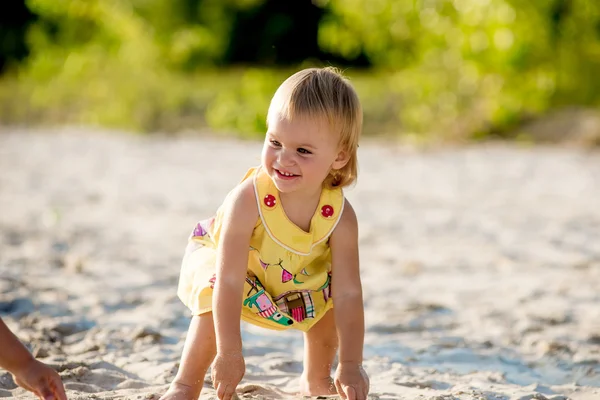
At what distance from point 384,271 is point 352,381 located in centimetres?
221

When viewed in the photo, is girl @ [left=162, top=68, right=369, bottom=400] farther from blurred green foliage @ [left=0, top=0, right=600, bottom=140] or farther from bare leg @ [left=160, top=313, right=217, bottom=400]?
blurred green foliage @ [left=0, top=0, right=600, bottom=140]

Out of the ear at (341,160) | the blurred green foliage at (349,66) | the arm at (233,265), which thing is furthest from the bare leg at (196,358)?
the blurred green foliage at (349,66)

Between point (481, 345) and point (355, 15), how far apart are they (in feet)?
22.5

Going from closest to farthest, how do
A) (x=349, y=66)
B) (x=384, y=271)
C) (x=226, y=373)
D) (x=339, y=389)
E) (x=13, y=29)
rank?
(x=226, y=373) < (x=339, y=389) < (x=384, y=271) < (x=349, y=66) < (x=13, y=29)

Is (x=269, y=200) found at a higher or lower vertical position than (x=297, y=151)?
lower

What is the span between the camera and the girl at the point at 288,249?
2131 millimetres

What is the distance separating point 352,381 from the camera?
2146mm

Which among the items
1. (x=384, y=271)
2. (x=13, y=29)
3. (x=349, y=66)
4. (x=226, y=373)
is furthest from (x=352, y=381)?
(x=13, y=29)

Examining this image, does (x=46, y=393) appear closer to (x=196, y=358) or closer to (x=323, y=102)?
(x=196, y=358)

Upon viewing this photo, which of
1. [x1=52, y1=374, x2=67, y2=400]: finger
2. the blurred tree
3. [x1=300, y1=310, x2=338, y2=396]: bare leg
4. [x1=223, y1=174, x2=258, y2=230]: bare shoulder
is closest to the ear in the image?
[x1=223, y1=174, x2=258, y2=230]: bare shoulder

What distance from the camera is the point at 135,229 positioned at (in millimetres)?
5223

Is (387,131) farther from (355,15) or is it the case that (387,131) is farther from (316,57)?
(316,57)

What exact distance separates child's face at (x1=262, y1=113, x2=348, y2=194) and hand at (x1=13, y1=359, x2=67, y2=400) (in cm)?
75

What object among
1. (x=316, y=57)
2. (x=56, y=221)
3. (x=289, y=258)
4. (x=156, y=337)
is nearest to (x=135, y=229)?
(x=56, y=221)
